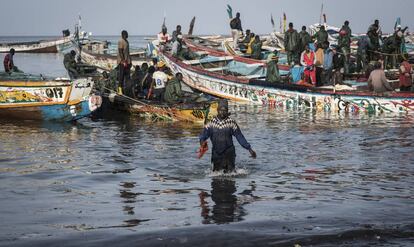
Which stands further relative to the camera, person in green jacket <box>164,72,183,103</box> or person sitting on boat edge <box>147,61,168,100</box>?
person sitting on boat edge <box>147,61,168,100</box>

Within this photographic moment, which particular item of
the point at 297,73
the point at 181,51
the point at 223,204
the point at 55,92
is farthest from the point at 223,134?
the point at 181,51

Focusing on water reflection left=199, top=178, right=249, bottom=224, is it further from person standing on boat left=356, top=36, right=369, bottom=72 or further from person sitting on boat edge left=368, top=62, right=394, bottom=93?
person standing on boat left=356, top=36, right=369, bottom=72

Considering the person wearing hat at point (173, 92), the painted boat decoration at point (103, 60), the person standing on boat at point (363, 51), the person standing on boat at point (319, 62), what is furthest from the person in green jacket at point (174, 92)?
the painted boat decoration at point (103, 60)

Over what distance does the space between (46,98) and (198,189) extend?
9.87 m

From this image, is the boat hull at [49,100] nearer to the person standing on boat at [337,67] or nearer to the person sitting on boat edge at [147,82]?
the person sitting on boat edge at [147,82]

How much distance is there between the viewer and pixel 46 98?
20312mm

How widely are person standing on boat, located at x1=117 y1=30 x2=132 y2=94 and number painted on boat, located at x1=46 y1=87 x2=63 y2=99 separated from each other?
8.79 ft

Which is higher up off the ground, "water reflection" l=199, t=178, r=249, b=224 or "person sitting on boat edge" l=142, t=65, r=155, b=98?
"person sitting on boat edge" l=142, t=65, r=155, b=98

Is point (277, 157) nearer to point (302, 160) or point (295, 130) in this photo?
point (302, 160)

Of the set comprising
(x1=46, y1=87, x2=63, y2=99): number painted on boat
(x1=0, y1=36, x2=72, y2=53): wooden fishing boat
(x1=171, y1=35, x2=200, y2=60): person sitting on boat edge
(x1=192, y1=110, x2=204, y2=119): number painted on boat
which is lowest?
(x1=192, y1=110, x2=204, y2=119): number painted on boat

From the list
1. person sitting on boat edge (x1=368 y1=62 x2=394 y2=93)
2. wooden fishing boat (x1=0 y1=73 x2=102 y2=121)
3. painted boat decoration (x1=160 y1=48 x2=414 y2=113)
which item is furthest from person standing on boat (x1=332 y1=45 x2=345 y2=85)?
wooden fishing boat (x1=0 y1=73 x2=102 y2=121)

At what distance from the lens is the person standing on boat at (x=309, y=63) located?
2461cm

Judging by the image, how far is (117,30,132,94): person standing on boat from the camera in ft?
71.6

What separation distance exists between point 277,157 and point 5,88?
9.30 meters
